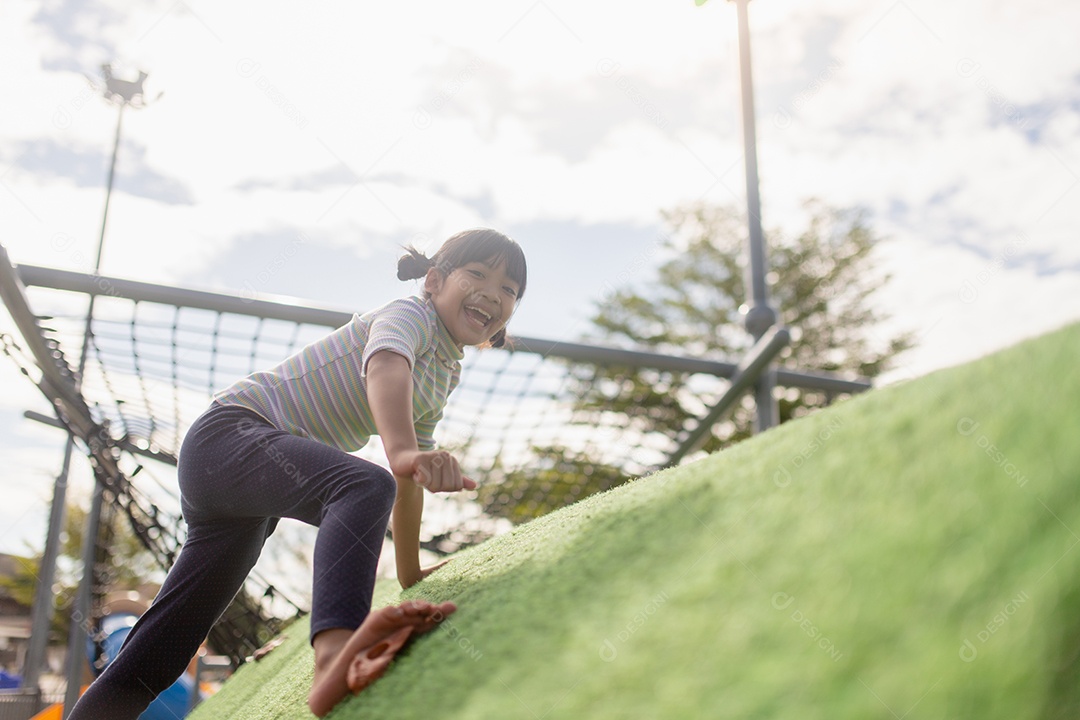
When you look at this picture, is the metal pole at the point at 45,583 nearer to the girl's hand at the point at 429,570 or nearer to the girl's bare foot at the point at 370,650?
the girl's hand at the point at 429,570

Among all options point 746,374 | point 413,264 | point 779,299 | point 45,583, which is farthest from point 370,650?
point 779,299

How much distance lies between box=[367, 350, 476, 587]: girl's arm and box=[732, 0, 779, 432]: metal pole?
2.37 meters

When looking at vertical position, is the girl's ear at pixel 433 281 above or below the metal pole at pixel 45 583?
above

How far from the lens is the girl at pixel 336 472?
1643mm

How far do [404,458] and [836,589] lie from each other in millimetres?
1018

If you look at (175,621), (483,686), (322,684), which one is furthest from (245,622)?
(483,686)

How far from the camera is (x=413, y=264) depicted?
103 inches

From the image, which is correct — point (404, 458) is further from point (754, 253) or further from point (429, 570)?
point (754, 253)

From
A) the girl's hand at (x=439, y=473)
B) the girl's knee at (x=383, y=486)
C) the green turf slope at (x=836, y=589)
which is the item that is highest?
the green turf slope at (x=836, y=589)

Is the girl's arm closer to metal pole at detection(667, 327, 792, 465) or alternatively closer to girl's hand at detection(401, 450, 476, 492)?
girl's hand at detection(401, 450, 476, 492)

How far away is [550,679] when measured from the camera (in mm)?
993

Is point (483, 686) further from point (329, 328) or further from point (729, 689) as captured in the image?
point (329, 328)

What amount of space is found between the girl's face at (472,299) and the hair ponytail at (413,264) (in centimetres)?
18

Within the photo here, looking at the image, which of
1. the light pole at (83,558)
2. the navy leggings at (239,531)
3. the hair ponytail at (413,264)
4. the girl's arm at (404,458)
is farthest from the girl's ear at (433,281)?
the light pole at (83,558)
